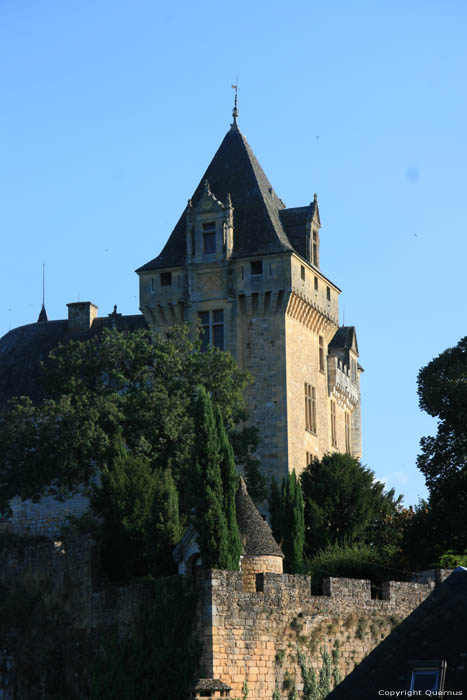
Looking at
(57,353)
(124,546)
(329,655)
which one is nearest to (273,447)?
(57,353)

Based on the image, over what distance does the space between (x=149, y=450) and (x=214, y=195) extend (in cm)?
1798

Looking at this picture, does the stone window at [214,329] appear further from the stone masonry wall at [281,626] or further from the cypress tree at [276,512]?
the stone masonry wall at [281,626]

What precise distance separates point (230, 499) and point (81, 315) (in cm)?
3235

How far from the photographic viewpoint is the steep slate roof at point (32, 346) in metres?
67.4

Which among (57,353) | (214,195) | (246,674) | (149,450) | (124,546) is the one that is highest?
(214,195)

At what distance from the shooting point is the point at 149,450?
49.8 metres

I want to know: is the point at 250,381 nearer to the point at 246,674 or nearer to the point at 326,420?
the point at 326,420

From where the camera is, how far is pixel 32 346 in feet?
230

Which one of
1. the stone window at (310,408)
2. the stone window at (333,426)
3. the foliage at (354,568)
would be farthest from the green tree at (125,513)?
the stone window at (333,426)

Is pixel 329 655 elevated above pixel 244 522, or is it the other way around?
pixel 244 522

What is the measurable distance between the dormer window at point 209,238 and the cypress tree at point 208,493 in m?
22.4

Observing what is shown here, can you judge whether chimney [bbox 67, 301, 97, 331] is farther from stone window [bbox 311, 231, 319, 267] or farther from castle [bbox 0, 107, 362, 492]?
stone window [bbox 311, 231, 319, 267]

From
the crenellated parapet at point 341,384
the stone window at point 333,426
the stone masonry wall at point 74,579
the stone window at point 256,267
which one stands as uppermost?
the stone window at point 256,267

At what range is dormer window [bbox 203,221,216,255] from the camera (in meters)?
63.1
